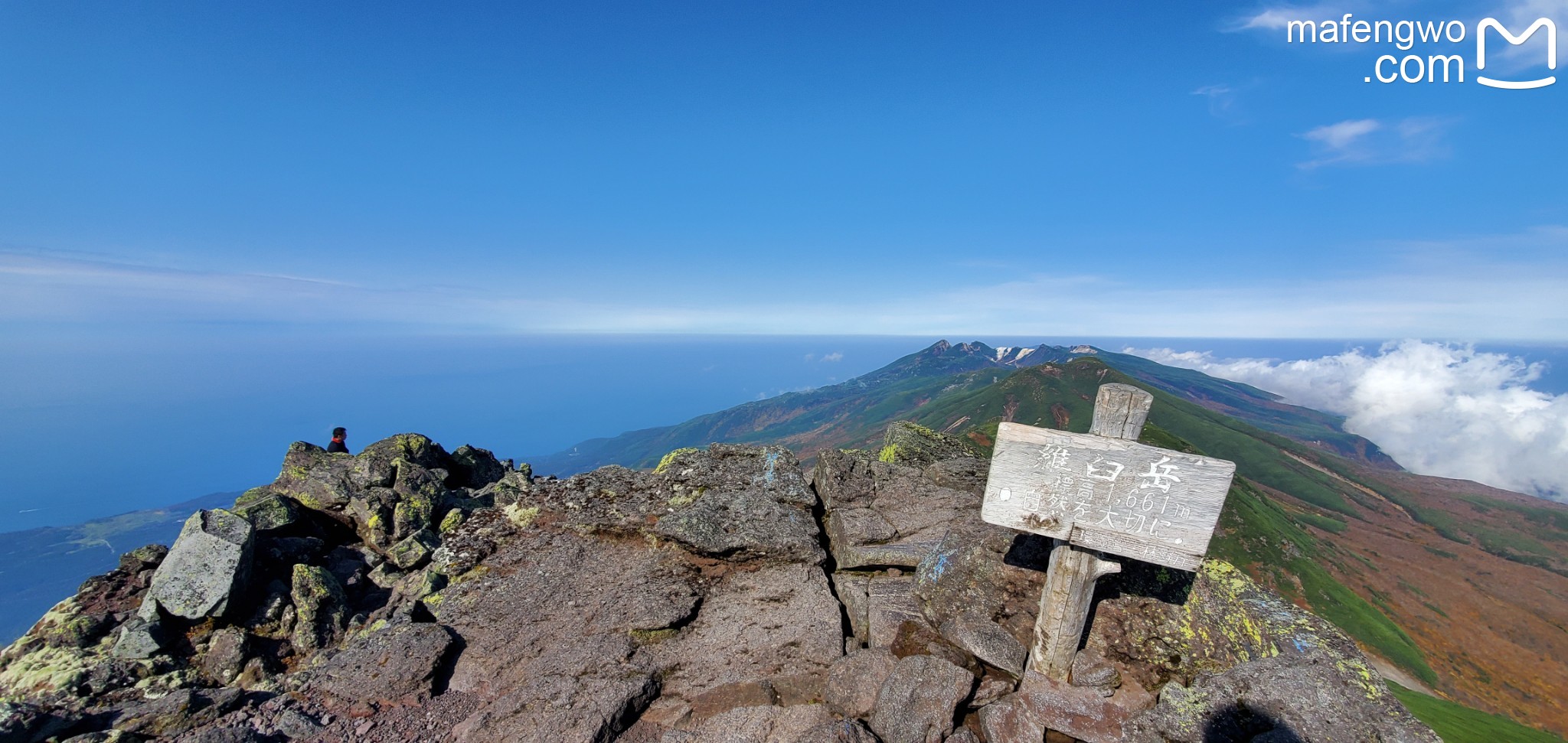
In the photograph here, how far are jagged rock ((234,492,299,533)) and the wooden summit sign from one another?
14282mm

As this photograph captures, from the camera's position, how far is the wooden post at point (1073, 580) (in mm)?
6902

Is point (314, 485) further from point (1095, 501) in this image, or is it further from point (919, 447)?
point (1095, 501)

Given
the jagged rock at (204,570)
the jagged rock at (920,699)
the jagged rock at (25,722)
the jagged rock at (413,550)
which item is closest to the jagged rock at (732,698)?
the jagged rock at (920,699)

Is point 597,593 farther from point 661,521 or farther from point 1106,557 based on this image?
point 1106,557

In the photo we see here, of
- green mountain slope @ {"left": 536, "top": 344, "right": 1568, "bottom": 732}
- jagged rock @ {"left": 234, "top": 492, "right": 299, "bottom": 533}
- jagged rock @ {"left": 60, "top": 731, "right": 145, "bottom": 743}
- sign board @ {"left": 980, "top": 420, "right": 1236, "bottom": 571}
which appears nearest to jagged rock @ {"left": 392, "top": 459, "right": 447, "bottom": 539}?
jagged rock @ {"left": 234, "top": 492, "right": 299, "bottom": 533}

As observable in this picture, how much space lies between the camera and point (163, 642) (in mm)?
9188

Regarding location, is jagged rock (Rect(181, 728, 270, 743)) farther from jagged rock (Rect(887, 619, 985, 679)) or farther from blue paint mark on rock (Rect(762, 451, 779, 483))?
blue paint mark on rock (Rect(762, 451, 779, 483))

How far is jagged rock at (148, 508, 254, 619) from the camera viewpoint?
959 centimetres

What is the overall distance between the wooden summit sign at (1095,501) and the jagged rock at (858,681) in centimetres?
205

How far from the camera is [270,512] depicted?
11773 millimetres

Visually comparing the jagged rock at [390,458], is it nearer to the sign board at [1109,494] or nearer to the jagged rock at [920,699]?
the jagged rock at [920,699]

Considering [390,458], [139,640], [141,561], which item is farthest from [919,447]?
[141,561]

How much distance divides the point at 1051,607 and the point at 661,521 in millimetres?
7846

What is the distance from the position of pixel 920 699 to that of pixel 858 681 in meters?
1.01
